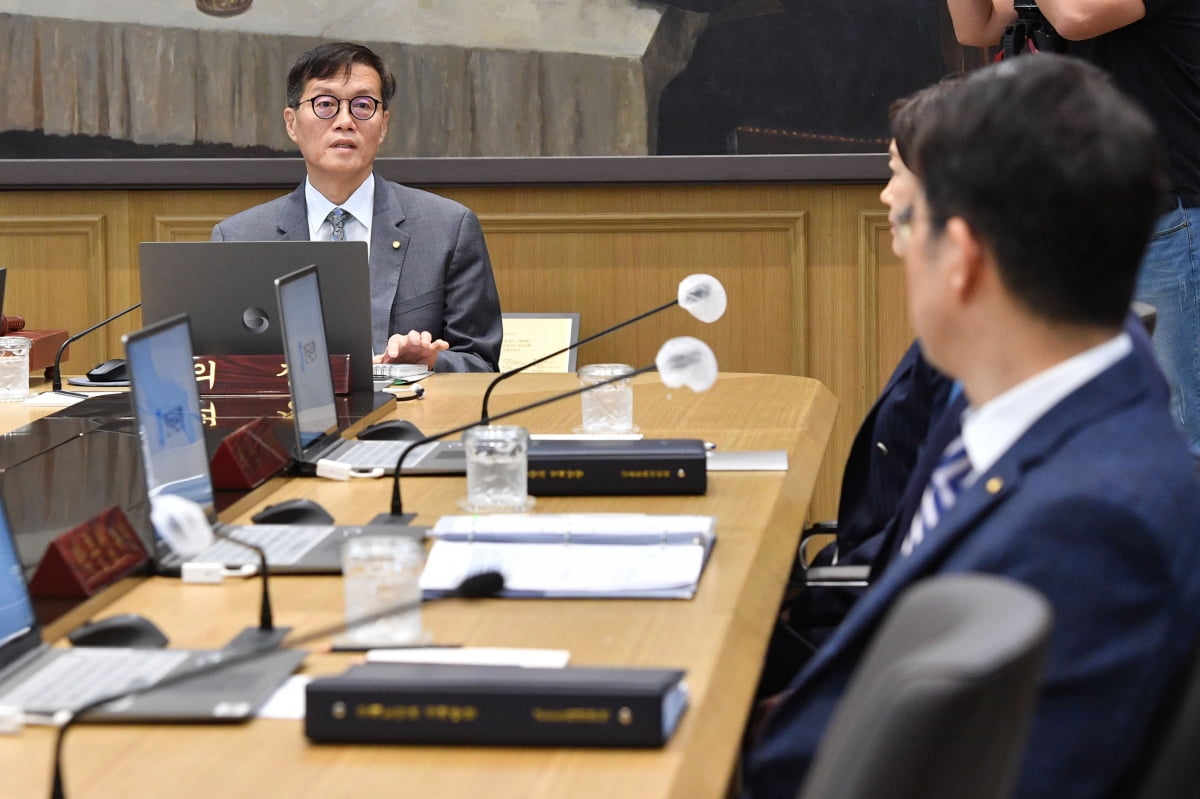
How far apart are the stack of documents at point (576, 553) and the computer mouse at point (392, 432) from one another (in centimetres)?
Result: 64

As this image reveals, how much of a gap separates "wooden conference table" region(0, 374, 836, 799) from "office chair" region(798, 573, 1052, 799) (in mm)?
341

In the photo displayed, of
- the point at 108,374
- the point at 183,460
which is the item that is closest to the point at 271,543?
the point at 183,460

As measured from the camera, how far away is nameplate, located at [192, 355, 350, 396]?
9.49 feet

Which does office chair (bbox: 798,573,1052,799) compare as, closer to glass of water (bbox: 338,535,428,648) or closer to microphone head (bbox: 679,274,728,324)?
glass of water (bbox: 338,535,428,648)

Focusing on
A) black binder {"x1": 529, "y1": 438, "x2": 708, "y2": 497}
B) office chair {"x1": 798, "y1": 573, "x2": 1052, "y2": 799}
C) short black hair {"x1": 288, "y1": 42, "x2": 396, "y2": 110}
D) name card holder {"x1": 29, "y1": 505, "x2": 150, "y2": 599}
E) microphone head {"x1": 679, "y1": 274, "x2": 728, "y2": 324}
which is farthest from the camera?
short black hair {"x1": 288, "y1": 42, "x2": 396, "y2": 110}

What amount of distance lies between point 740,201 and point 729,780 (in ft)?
11.3

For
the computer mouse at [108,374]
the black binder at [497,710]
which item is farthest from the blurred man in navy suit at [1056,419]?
the computer mouse at [108,374]

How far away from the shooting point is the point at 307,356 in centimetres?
244

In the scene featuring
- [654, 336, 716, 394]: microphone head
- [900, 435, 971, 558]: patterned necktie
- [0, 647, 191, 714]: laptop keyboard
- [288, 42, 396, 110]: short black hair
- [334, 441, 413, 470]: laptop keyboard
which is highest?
[288, 42, 396, 110]: short black hair

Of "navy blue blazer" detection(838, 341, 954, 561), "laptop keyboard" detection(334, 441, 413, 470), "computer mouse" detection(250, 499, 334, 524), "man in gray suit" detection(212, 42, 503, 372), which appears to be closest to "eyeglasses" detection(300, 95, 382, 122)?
"man in gray suit" detection(212, 42, 503, 372)

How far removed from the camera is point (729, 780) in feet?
4.02

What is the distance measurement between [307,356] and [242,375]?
51cm

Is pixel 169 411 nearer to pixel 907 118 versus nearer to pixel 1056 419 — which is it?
pixel 1056 419

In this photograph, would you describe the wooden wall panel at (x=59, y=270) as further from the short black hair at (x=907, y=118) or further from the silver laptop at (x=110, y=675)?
the silver laptop at (x=110, y=675)
